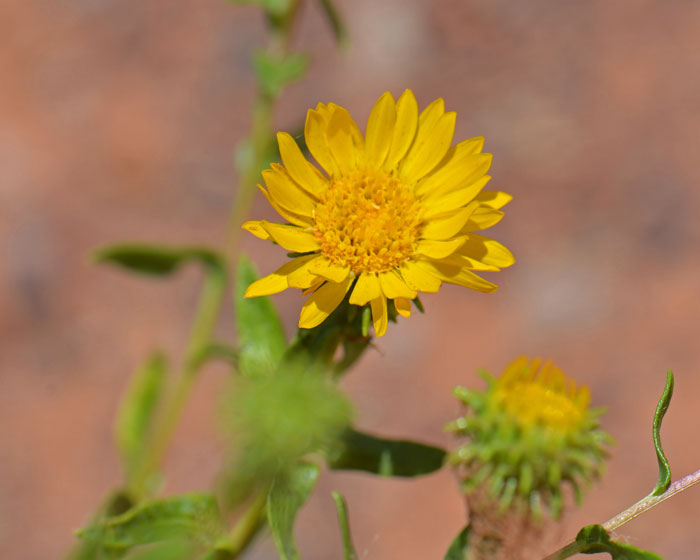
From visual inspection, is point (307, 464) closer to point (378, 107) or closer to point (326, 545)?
point (378, 107)

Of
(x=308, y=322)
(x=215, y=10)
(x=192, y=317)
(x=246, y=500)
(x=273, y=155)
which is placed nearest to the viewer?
(x=308, y=322)

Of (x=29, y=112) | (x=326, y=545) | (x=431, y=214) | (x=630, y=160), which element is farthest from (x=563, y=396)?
(x=29, y=112)

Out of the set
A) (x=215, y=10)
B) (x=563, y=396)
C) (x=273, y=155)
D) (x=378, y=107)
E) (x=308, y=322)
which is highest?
(x=215, y=10)

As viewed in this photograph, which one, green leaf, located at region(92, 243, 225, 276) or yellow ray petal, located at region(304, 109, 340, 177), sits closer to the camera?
yellow ray petal, located at region(304, 109, 340, 177)

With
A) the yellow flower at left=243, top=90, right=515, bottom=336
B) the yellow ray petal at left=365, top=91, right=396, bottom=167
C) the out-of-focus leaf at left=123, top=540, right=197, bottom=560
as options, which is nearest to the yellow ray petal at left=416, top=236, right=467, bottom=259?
the yellow flower at left=243, top=90, right=515, bottom=336

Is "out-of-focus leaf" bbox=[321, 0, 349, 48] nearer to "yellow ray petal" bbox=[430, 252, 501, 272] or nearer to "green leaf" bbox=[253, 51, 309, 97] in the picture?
"green leaf" bbox=[253, 51, 309, 97]

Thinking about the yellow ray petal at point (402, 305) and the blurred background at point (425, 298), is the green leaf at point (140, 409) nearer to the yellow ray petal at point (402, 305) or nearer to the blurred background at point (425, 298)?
the blurred background at point (425, 298)
